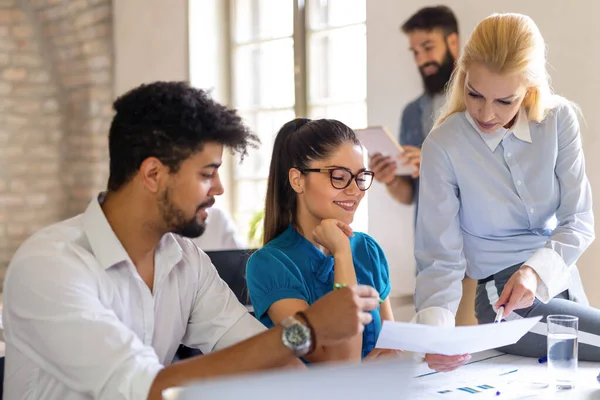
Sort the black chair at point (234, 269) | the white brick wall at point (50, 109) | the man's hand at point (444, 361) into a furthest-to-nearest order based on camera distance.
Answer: the white brick wall at point (50, 109) < the black chair at point (234, 269) < the man's hand at point (444, 361)

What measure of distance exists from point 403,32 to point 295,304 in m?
2.38

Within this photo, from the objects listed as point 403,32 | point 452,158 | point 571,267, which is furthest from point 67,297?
point 403,32

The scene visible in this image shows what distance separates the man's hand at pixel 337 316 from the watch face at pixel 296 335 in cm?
2

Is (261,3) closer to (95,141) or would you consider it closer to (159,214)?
(95,141)

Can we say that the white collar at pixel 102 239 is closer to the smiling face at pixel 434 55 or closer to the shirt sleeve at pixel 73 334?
the shirt sleeve at pixel 73 334

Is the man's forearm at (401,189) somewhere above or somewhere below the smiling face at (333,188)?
below

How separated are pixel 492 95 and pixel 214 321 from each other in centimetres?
97

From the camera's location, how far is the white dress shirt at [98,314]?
1.24 m

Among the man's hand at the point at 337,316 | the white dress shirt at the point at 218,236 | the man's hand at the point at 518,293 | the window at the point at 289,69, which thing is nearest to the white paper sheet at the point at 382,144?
the window at the point at 289,69

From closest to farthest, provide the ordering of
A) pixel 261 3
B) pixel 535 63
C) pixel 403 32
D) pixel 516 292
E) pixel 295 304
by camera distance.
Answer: pixel 295 304, pixel 516 292, pixel 535 63, pixel 403 32, pixel 261 3

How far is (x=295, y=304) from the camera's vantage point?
176 centimetres

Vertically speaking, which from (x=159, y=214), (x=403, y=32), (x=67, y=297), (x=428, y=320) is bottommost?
(x=428, y=320)

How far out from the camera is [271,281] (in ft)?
5.93

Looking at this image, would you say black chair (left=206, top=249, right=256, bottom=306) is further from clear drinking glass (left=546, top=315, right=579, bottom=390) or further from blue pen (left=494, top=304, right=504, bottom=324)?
clear drinking glass (left=546, top=315, right=579, bottom=390)
